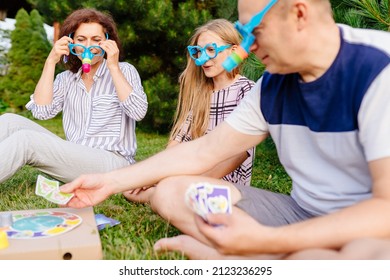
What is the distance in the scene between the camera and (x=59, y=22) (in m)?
6.31

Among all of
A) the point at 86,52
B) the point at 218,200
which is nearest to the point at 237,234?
the point at 218,200

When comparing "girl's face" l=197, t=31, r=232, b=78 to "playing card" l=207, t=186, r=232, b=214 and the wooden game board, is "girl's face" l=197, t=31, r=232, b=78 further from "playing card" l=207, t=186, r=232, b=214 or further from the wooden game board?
"playing card" l=207, t=186, r=232, b=214

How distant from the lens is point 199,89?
279 centimetres

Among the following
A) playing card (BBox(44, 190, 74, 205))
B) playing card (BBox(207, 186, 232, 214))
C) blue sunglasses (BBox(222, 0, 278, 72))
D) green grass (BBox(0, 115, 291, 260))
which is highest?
blue sunglasses (BBox(222, 0, 278, 72))

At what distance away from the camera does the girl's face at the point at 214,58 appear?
2693 mm

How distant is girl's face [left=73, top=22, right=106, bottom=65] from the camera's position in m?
2.93

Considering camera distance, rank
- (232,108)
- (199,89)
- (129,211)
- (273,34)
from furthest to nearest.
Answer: (199,89) → (232,108) → (129,211) → (273,34)

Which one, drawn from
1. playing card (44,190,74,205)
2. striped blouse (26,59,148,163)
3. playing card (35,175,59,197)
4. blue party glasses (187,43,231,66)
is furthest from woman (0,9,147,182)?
playing card (44,190,74,205)

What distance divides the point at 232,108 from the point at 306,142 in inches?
39.9

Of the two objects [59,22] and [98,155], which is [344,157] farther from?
[59,22]

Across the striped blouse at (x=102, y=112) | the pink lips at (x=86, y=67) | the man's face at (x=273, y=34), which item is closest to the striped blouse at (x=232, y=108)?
the striped blouse at (x=102, y=112)

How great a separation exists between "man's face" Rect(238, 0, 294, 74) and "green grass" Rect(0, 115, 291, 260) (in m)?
0.74

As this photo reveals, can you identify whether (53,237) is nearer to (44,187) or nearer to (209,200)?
(44,187)

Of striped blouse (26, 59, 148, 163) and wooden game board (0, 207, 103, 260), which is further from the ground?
striped blouse (26, 59, 148, 163)
